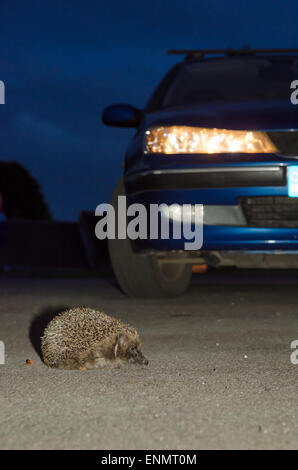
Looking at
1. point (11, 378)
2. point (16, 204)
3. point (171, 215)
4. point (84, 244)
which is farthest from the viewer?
point (16, 204)

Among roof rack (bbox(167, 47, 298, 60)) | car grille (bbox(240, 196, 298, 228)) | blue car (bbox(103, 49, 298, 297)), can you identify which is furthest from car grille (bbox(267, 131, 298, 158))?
roof rack (bbox(167, 47, 298, 60))

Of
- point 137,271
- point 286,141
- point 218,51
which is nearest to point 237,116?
point 286,141

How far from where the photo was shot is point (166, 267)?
21.1ft

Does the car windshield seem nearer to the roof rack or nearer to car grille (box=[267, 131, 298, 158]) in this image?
the roof rack

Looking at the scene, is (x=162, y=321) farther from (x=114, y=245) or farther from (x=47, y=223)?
(x=47, y=223)

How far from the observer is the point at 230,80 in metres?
6.00

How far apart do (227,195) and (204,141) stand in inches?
16.0

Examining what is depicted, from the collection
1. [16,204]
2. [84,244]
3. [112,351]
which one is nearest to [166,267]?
[112,351]

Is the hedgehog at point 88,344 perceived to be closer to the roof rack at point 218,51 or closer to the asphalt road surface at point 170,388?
the asphalt road surface at point 170,388

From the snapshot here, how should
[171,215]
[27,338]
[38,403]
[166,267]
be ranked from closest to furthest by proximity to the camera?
[38,403]
[27,338]
[171,215]
[166,267]

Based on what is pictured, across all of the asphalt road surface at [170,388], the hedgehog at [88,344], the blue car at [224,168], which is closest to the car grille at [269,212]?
the blue car at [224,168]

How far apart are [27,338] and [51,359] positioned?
98cm

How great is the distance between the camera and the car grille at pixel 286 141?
4797mm
